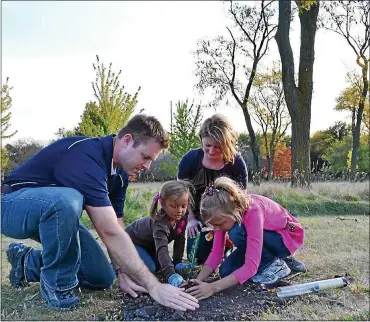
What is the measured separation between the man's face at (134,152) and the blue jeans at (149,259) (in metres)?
0.99

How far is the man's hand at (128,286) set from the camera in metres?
3.07

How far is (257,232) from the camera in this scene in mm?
3061

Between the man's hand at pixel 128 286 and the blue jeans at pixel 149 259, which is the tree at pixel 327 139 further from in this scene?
the man's hand at pixel 128 286

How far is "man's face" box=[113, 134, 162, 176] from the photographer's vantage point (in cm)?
290

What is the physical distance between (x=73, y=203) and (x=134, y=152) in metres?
0.49

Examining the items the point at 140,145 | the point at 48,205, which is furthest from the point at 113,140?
the point at 48,205

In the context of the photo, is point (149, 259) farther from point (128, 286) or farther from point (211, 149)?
point (211, 149)

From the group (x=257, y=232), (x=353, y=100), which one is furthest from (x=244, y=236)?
(x=353, y=100)

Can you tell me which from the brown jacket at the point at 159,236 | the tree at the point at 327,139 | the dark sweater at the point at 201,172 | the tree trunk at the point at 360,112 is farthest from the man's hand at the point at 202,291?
the tree at the point at 327,139

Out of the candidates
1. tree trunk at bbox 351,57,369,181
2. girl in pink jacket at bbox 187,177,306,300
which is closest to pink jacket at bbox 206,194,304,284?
girl in pink jacket at bbox 187,177,306,300

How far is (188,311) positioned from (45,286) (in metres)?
0.88

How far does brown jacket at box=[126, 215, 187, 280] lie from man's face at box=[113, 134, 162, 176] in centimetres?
71

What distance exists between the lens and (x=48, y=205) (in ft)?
8.84

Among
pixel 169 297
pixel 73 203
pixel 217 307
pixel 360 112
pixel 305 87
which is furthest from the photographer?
pixel 360 112
